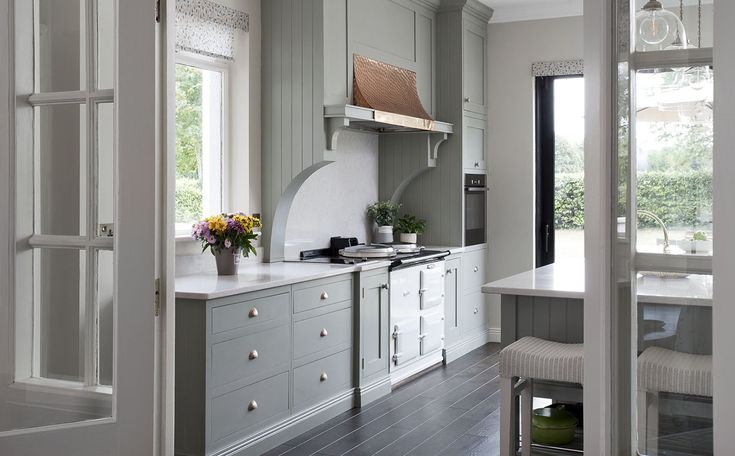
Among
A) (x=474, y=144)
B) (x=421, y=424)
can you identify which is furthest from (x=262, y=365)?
(x=474, y=144)

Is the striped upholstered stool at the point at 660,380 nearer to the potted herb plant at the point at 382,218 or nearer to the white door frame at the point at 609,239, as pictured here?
the white door frame at the point at 609,239

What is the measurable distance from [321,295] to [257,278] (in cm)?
48

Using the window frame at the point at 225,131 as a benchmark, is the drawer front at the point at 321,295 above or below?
below

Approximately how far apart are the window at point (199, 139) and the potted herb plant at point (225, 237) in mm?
266

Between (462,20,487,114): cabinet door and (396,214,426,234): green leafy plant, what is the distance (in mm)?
981

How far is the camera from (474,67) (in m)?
6.89

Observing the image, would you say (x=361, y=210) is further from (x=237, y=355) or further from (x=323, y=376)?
(x=237, y=355)

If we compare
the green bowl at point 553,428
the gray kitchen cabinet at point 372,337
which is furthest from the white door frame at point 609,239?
the gray kitchen cabinet at point 372,337

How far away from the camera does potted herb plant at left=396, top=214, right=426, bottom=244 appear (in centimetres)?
653

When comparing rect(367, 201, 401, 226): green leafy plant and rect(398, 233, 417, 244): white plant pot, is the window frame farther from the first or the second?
rect(398, 233, 417, 244): white plant pot

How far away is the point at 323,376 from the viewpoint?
466 centimetres

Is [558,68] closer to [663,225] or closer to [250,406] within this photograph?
[250,406]

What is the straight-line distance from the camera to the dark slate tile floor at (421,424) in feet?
13.8

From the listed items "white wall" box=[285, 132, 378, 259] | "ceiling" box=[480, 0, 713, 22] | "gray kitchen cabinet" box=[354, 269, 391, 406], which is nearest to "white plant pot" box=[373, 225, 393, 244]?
"white wall" box=[285, 132, 378, 259]
